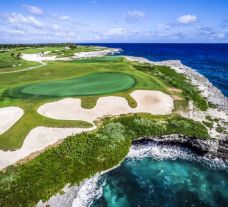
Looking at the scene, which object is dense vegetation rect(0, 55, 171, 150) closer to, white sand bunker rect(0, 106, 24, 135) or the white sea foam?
white sand bunker rect(0, 106, 24, 135)

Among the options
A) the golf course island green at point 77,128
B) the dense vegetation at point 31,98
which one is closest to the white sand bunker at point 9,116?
the golf course island green at point 77,128

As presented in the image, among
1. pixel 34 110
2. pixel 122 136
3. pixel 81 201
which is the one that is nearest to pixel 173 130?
pixel 122 136

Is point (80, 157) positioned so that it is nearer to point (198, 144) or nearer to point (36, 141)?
point (36, 141)

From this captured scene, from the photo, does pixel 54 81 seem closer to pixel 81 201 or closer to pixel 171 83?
pixel 171 83

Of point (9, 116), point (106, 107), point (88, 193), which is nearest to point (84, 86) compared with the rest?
point (106, 107)

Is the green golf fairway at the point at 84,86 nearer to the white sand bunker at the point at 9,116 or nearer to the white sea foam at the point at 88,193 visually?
the white sand bunker at the point at 9,116
